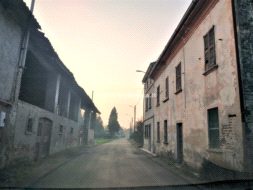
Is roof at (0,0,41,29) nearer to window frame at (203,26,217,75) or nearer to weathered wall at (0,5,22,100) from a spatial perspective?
weathered wall at (0,5,22,100)

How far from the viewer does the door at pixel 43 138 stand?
11.5 metres

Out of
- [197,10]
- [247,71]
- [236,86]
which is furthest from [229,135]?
[197,10]

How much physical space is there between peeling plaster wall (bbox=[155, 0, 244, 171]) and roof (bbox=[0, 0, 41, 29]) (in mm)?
6654

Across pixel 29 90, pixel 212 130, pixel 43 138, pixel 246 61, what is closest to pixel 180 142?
pixel 212 130

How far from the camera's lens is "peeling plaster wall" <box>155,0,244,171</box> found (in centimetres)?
599

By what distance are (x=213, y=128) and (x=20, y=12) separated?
8183 mm

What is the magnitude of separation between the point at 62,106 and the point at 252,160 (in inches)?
550

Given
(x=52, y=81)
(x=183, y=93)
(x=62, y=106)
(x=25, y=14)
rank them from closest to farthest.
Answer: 1. (x=25, y=14)
2. (x=183, y=93)
3. (x=52, y=81)
4. (x=62, y=106)

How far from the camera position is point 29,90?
12477mm

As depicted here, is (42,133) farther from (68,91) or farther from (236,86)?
(236,86)

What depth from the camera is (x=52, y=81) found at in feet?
44.4

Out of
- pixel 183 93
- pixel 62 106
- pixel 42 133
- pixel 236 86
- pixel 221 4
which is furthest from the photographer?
pixel 62 106

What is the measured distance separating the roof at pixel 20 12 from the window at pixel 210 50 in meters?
6.68

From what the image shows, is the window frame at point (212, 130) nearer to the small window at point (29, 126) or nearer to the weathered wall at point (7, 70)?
the weathered wall at point (7, 70)
